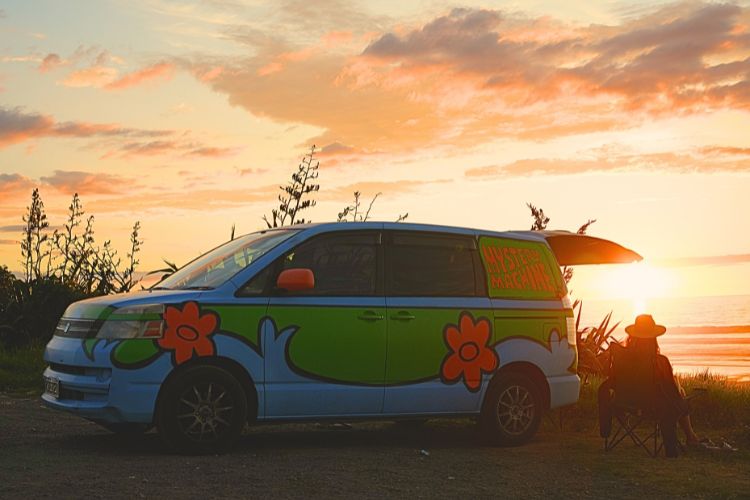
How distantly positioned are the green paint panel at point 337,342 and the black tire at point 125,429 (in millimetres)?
1567

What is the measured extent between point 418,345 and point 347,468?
5.74 ft

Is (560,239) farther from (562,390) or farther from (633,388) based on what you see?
(633,388)

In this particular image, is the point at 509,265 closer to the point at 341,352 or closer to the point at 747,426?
the point at 341,352

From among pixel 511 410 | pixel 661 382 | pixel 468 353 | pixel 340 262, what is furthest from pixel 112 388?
pixel 661 382

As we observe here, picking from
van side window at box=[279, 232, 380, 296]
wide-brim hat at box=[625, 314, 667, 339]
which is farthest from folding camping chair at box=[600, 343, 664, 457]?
van side window at box=[279, 232, 380, 296]

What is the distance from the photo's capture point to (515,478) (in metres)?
9.34

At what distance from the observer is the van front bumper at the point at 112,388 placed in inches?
370

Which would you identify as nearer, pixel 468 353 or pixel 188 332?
pixel 188 332

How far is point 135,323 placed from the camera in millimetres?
9484

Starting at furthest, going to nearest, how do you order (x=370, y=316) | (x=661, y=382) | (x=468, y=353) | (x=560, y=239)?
1. (x=560, y=239)
2. (x=468, y=353)
3. (x=661, y=382)
4. (x=370, y=316)

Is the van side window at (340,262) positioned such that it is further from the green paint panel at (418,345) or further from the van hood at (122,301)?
the van hood at (122,301)

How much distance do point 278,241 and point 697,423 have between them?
594cm

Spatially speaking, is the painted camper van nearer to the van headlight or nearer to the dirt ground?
the van headlight

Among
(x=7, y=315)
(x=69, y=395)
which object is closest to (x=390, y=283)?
(x=69, y=395)
